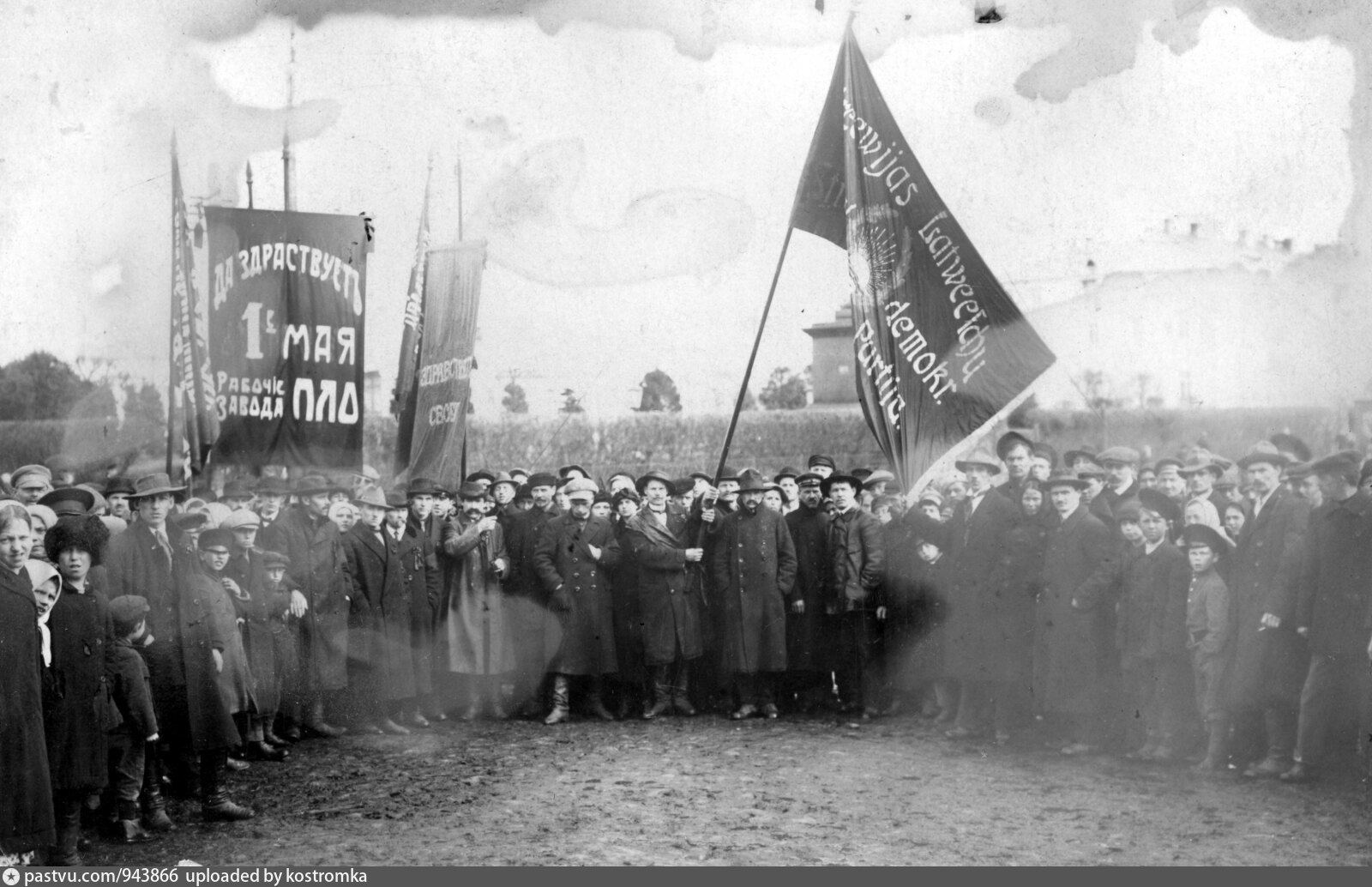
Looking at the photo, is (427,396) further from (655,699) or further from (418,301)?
(655,699)

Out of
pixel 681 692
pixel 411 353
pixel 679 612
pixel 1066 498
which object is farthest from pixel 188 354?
pixel 1066 498

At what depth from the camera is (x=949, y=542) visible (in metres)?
7.77

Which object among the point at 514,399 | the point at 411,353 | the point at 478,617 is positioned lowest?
the point at 478,617

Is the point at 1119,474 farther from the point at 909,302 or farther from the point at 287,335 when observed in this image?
the point at 287,335

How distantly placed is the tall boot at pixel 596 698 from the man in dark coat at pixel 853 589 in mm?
1647

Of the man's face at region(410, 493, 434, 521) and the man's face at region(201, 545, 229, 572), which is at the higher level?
the man's face at region(410, 493, 434, 521)

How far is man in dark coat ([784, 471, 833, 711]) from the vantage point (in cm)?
832

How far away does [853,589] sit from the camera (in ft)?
26.6

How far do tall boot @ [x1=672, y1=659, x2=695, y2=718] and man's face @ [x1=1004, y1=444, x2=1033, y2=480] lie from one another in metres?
2.63

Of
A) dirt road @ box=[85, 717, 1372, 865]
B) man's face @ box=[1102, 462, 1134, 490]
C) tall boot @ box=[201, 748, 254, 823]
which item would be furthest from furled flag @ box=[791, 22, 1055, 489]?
tall boot @ box=[201, 748, 254, 823]

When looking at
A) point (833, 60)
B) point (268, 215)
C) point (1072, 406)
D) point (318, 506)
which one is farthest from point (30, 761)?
point (1072, 406)

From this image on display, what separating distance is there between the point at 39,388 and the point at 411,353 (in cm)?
243

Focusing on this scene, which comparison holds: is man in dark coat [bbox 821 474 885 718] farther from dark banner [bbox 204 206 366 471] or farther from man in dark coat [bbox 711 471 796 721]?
dark banner [bbox 204 206 366 471]

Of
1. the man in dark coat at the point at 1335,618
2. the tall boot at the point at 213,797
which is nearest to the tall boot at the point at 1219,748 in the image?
the man in dark coat at the point at 1335,618
